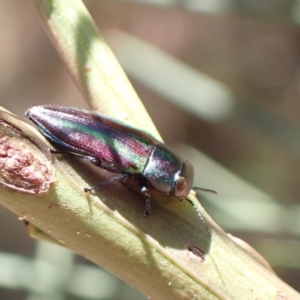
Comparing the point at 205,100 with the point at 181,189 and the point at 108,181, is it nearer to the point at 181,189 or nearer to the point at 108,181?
the point at 181,189

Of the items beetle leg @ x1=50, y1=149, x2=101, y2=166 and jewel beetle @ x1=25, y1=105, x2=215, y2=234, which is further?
jewel beetle @ x1=25, y1=105, x2=215, y2=234

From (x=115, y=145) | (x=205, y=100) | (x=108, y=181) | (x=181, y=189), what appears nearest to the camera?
(x=108, y=181)

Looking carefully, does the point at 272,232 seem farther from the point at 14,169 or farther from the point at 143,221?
the point at 14,169

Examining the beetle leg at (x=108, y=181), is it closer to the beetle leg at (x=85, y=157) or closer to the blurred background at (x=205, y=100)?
the beetle leg at (x=85, y=157)

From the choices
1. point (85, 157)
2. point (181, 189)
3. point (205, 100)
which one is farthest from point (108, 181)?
point (205, 100)

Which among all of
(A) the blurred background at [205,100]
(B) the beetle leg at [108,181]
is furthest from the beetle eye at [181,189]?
(A) the blurred background at [205,100]

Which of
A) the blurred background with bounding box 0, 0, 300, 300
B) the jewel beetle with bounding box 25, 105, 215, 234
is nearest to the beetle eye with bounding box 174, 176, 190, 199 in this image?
the jewel beetle with bounding box 25, 105, 215, 234

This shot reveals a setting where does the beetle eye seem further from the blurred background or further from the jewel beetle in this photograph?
the blurred background
